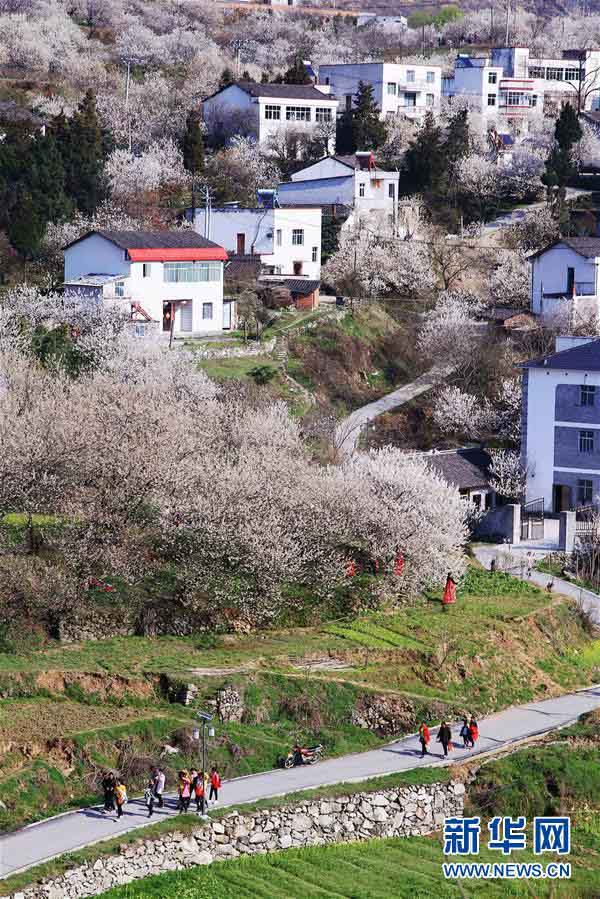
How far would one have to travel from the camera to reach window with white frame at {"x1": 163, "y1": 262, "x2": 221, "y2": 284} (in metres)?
55.1

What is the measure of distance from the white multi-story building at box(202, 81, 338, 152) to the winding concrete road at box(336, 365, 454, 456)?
23.4 m

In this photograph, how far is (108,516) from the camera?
35344 mm

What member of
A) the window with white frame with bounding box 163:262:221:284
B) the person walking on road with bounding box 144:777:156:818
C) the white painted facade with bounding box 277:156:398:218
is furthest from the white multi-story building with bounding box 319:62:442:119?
the person walking on road with bounding box 144:777:156:818

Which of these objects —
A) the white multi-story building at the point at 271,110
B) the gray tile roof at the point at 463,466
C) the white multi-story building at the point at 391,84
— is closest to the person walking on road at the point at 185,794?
the gray tile roof at the point at 463,466

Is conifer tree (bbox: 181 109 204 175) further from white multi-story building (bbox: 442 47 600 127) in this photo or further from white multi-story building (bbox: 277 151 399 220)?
white multi-story building (bbox: 442 47 600 127)

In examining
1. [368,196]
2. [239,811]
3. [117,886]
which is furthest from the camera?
[368,196]

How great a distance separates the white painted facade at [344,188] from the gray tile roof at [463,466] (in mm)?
24388

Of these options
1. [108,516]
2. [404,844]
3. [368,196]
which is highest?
[368,196]

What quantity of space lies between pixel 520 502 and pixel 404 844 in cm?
1835

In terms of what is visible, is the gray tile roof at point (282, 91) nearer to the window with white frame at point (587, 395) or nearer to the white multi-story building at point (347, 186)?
the white multi-story building at point (347, 186)

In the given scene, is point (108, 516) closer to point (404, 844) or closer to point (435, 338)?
point (404, 844)

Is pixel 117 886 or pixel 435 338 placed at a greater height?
pixel 435 338

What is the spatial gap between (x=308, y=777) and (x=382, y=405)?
25.2m

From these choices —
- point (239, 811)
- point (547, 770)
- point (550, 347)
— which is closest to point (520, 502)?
point (550, 347)
